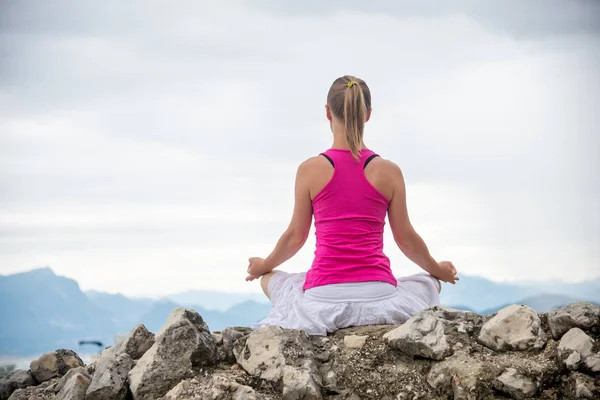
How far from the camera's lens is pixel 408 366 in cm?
437

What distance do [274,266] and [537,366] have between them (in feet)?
6.73

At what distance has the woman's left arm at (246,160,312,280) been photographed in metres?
4.94

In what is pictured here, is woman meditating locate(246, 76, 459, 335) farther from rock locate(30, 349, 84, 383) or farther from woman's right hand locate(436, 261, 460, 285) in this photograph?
rock locate(30, 349, 84, 383)

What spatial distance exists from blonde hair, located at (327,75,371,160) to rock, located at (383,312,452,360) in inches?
48.2

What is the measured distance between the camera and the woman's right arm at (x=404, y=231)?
494cm

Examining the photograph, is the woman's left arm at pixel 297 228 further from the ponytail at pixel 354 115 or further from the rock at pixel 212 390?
the rock at pixel 212 390

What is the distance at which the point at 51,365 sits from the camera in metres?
5.55

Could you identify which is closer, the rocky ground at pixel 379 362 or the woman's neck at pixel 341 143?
the rocky ground at pixel 379 362

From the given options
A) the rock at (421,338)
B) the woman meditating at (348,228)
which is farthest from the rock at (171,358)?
the rock at (421,338)

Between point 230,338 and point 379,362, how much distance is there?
1.06 meters

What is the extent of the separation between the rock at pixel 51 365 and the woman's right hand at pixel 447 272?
9.93 ft

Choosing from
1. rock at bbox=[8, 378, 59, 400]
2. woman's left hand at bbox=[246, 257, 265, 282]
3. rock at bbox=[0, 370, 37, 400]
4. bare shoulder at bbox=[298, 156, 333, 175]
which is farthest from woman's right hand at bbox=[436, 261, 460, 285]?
rock at bbox=[0, 370, 37, 400]

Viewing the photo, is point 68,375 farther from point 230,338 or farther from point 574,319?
point 574,319

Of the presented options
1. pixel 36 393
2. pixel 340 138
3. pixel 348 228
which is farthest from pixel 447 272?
pixel 36 393
